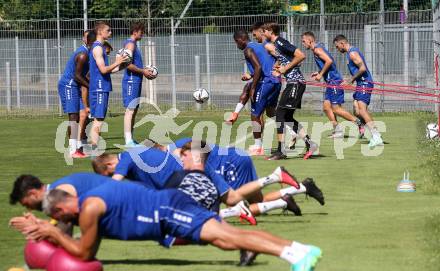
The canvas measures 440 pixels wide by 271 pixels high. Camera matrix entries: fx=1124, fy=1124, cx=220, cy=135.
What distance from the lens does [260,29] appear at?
19.3m

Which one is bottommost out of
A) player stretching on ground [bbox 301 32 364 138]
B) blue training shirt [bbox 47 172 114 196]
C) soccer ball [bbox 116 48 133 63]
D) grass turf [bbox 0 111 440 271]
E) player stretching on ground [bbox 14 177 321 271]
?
grass turf [bbox 0 111 440 271]

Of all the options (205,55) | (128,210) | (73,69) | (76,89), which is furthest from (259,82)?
(205,55)

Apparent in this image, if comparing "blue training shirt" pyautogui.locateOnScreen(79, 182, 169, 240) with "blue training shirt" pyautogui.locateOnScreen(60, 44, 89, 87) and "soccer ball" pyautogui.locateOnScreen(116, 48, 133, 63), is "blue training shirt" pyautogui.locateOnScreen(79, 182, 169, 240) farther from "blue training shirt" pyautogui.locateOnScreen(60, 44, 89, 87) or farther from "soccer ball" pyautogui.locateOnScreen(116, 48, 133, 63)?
"blue training shirt" pyautogui.locateOnScreen(60, 44, 89, 87)

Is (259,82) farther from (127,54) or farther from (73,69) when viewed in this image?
(73,69)

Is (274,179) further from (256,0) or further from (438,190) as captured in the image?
(256,0)

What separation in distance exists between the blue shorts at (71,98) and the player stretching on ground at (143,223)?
464 inches

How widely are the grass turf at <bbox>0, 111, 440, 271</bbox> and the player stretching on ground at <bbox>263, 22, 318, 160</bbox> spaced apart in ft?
1.30

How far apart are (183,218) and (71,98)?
1212 centimetres

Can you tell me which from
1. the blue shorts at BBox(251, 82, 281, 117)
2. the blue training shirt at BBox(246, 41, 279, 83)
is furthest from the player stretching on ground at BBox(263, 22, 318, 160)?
the blue shorts at BBox(251, 82, 281, 117)

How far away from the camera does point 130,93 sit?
21031mm

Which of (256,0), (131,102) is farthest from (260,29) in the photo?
(256,0)

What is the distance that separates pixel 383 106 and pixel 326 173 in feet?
49.2

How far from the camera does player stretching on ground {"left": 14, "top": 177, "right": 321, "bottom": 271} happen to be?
28.6ft

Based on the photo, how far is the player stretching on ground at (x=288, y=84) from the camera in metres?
19.0
